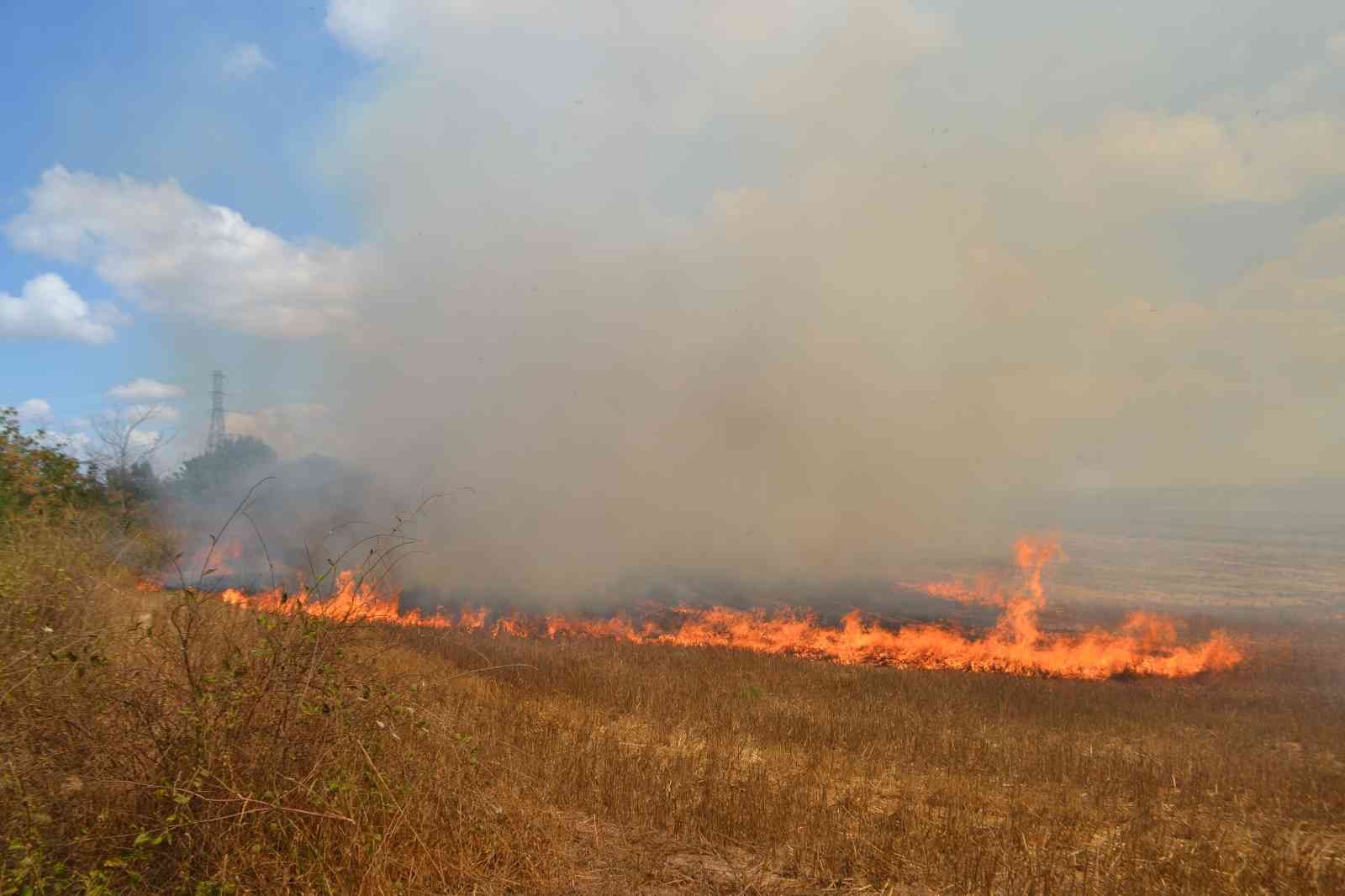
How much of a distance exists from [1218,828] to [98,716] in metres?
9.61

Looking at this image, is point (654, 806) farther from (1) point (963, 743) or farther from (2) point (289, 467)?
(2) point (289, 467)

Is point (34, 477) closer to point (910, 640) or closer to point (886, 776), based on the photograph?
point (886, 776)

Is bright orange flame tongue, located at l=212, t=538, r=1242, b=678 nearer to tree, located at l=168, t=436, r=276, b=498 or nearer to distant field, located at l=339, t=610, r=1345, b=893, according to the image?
distant field, located at l=339, t=610, r=1345, b=893

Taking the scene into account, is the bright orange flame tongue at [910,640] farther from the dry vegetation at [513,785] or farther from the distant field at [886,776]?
the dry vegetation at [513,785]

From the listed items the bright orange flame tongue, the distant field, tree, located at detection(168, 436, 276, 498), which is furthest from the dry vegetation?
tree, located at detection(168, 436, 276, 498)

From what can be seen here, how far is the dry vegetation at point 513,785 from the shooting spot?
432 centimetres

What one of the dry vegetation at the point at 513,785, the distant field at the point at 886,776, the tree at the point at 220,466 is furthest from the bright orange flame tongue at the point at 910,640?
the tree at the point at 220,466

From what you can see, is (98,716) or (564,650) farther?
(564,650)

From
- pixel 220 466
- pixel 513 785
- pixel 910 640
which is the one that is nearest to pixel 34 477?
pixel 513 785

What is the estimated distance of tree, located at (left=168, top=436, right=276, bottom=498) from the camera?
33.9 m

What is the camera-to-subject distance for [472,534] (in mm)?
34219

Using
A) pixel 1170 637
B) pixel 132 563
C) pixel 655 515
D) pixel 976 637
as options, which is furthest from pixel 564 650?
pixel 655 515

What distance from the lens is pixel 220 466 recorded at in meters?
37.5

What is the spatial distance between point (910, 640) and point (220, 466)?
1370 inches
